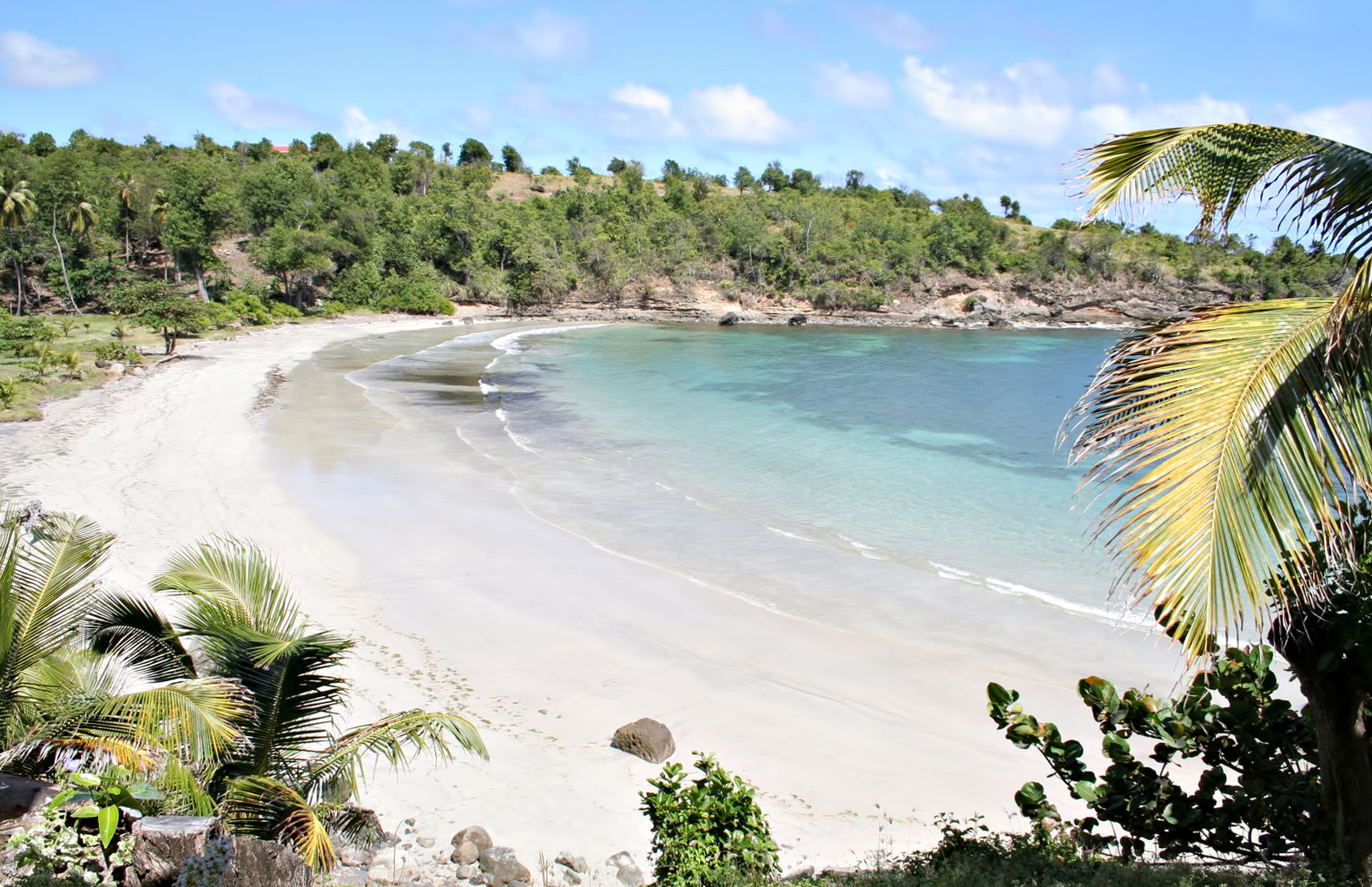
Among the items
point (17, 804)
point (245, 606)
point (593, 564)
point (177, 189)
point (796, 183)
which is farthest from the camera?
point (796, 183)

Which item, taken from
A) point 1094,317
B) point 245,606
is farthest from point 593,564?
point 1094,317

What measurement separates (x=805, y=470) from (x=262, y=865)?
737 inches

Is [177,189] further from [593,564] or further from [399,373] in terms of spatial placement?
[593,564]

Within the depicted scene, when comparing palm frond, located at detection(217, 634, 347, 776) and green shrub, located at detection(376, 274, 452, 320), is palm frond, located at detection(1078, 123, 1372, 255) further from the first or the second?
green shrub, located at detection(376, 274, 452, 320)

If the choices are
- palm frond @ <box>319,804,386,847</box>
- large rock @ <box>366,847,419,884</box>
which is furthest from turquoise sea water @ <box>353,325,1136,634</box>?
palm frond @ <box>319,804,386,847</box>

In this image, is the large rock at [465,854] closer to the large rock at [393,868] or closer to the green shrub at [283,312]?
the large rock at [393,868]

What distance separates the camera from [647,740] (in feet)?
29.4

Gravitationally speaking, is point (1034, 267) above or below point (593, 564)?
above

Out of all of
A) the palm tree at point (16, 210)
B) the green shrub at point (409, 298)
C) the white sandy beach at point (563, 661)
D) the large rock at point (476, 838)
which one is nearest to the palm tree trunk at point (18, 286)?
the palm tree at point (16, 210)

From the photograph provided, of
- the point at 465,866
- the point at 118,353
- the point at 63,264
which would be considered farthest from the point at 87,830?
the point at 63,264

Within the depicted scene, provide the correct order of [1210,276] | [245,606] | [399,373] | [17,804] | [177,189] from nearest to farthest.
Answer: [17,804], [245,606], [399,373], [177,189], [1210,276]

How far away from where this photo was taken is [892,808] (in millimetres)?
8312

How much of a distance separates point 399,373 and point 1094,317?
6369 centimetres

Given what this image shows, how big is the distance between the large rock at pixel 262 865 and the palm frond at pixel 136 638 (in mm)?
1827
